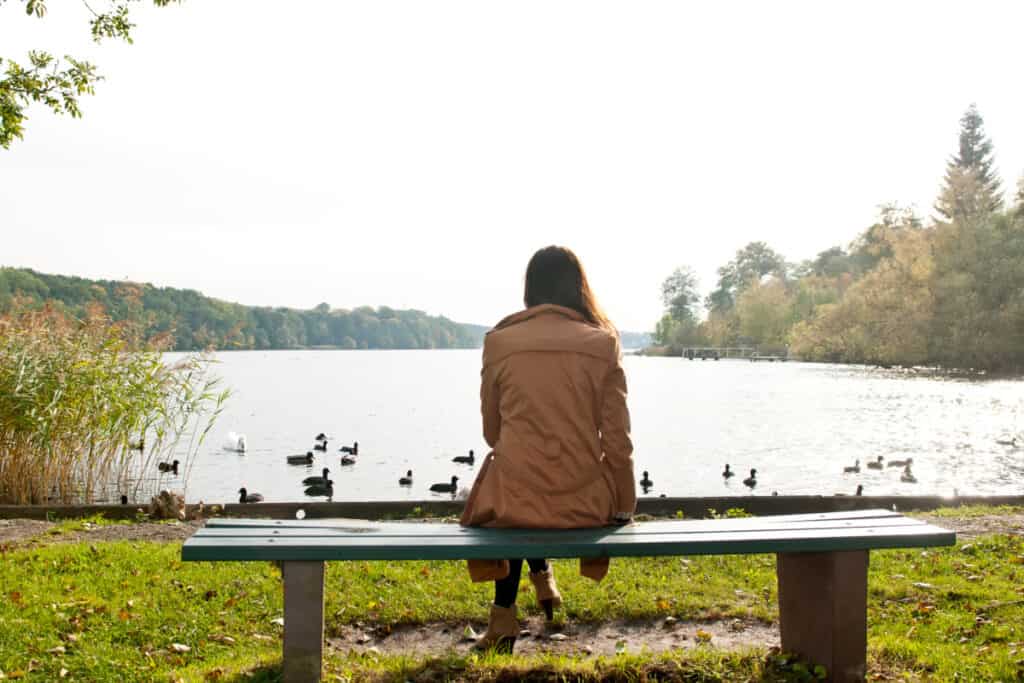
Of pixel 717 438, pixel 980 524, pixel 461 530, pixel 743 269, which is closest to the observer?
pixel 461 530

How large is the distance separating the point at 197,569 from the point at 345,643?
168 centimetres

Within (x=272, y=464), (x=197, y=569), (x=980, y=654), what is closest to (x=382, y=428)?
(x=272, y=464)

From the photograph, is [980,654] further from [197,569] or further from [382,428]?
[382,428]

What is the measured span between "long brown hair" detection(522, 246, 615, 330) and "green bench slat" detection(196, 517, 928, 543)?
3.06ft

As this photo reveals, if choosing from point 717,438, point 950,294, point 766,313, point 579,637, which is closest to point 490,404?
point 579,637

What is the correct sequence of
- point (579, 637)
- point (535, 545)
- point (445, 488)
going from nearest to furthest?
1. point (535, 545)
2. point (579, 637)
3. point (445, 488)

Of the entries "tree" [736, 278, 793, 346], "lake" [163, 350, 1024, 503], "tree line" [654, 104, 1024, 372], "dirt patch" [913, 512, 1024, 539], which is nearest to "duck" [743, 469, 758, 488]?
"lake" [163, 350, 1024, 503]

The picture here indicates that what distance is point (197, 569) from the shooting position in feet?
20.0

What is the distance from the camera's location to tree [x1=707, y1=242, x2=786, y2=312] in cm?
12056

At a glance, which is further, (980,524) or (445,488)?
(445,488)

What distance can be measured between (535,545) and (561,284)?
1.21 metres

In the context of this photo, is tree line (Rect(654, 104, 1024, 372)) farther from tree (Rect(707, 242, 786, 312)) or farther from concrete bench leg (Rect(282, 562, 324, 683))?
concrete bench leg (Rect(282, 562, 324, 683))

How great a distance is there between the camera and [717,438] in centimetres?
2589

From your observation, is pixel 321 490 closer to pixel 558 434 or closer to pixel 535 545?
pixel 558 434
